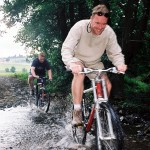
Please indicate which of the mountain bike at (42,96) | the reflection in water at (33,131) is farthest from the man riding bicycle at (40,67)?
the reflection in water at (33,131)

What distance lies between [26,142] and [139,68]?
7.05 m

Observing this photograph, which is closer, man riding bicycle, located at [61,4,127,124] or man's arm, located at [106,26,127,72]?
man riding bicycle, located at [61,4,127,124]

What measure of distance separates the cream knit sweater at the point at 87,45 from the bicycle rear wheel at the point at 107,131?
96 cm

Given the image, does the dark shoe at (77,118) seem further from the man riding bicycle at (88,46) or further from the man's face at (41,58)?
the man's face at (41,58)

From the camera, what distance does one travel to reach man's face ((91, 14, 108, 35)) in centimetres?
544

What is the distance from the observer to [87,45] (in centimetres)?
599

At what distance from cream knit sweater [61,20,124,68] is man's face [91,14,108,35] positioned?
190 mm

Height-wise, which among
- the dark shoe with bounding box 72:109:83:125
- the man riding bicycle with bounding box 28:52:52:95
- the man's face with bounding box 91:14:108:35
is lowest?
the dark shoe with bounding box 72:109:83:125

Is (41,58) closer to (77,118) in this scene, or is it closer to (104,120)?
(77,118)

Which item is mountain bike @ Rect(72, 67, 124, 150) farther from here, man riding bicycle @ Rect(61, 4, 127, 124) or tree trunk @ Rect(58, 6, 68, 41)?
tree trunk @ Rect(58, 6, 68, 41)

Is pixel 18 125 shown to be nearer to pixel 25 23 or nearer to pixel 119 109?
pixel 119 109

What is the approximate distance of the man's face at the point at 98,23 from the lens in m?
5.44

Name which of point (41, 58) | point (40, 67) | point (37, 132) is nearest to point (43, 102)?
point (40, 67)

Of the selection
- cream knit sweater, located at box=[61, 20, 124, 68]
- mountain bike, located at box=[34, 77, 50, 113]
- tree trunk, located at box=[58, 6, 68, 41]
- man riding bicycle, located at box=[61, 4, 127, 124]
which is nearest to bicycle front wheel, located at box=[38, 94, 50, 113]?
mountain bike, located at box=[34, 77, 50, 113]
